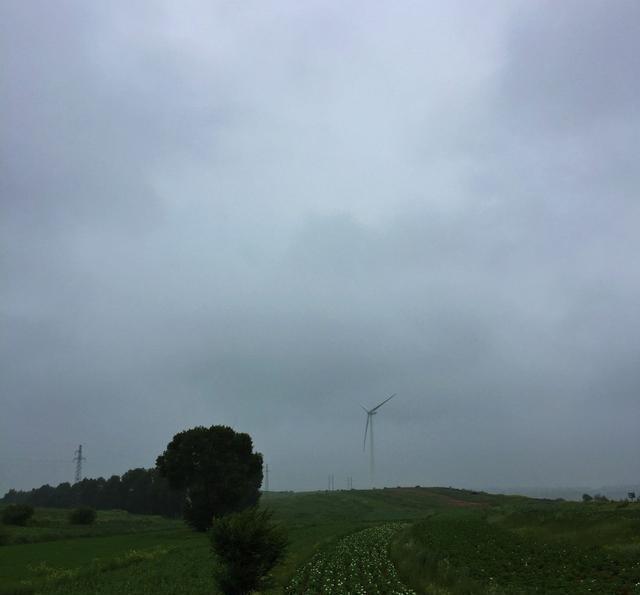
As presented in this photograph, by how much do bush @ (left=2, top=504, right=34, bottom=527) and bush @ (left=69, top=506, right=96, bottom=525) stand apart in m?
6.73

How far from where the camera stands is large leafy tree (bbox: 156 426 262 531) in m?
83.4

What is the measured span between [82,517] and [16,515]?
31.8 ft

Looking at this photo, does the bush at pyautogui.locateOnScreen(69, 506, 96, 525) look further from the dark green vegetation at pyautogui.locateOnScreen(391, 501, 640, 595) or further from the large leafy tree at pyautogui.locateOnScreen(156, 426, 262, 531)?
the dark green vegetation at pyautogui.locateOnScreen(391, 501, 640, 595)

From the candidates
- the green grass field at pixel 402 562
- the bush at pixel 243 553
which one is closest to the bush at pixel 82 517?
the green grass field at pixel 402 562

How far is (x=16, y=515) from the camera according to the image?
91.6 m

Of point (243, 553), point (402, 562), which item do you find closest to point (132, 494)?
point (402, 562)

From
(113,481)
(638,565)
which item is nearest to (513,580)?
(638,565)

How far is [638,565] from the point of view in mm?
30141

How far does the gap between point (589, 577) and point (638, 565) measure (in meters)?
2.90

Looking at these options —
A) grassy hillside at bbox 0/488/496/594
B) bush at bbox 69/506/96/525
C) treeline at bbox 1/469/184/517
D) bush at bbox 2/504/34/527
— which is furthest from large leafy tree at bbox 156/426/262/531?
treeline at bbox 1/469/184/517

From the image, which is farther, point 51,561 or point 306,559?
point 51,561

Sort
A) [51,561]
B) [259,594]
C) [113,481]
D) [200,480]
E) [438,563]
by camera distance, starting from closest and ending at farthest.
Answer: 1. [259,594]
2. [438,563]
3. [51,561]
4. [200,480]
5. [113,481]

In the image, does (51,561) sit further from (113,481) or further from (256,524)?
(113,481)

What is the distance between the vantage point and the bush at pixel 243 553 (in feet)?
84.8
